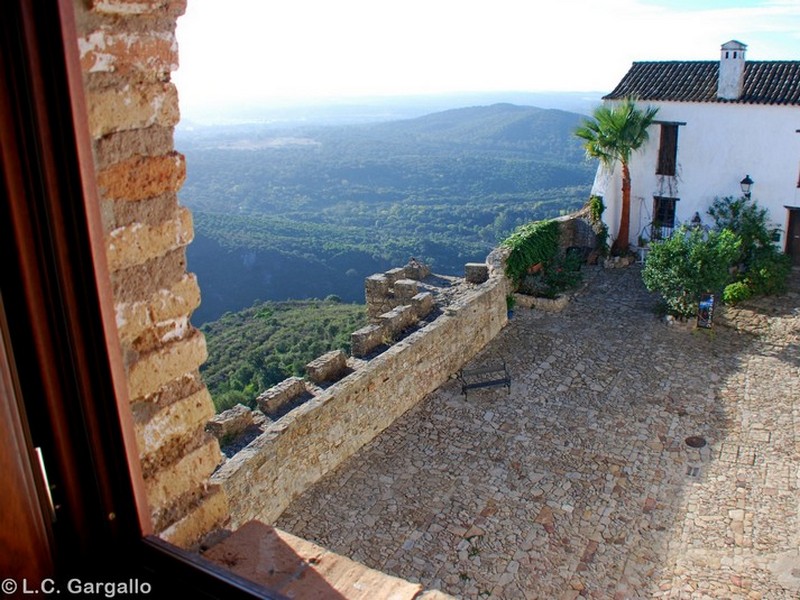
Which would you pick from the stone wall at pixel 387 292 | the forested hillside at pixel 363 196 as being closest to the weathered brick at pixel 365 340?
the stone wall at pixel 387 292

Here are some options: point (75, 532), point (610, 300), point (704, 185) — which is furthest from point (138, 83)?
point (704, 185)

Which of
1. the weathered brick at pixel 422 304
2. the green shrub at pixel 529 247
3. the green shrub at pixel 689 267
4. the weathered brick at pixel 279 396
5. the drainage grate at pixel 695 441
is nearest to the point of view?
the weathered brick at pixel 279 396

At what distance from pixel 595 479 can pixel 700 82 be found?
10.2 m

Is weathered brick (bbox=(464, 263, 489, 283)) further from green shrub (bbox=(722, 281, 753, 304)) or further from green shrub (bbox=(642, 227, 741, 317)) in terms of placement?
green shrub (bbox=(722, 281, 753, 304))

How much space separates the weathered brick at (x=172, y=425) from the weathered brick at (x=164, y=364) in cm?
10

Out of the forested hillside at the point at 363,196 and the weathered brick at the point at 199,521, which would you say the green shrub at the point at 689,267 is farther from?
the weathered brick at the point at 199,521

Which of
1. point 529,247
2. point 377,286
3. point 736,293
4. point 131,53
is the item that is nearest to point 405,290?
point 377,286

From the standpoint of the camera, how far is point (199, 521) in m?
2.47

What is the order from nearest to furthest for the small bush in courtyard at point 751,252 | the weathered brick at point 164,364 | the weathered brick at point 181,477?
1. the weathered brick at point 164,364
2. the weathered brick at point 181,477
3. the small bush in courtyard at point 751,252

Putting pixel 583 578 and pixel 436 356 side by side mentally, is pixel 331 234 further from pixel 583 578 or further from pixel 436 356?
pixel 583 578

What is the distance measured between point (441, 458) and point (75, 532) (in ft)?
25.0

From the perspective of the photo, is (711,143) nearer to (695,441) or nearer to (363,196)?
(695,441)

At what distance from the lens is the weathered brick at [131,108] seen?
1930 mm

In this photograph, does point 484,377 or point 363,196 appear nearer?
point 484,377
